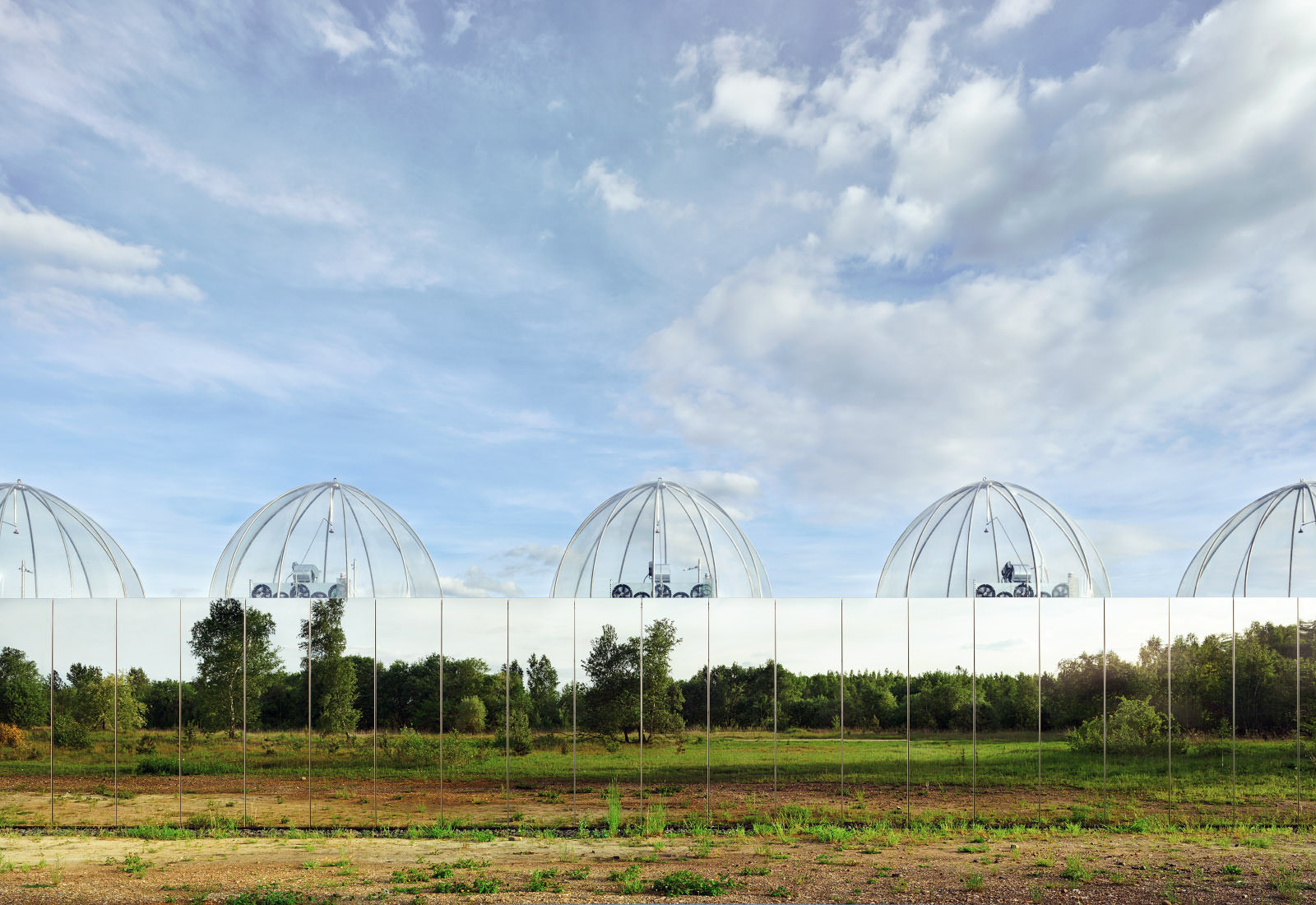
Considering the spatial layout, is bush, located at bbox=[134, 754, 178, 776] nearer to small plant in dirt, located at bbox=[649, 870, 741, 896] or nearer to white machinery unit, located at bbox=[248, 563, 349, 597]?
white machinery unit, located at bbox=[248, 563, 349, 597]

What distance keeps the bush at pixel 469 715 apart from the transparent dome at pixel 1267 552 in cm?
1641

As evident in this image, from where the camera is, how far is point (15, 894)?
12219 millimetres

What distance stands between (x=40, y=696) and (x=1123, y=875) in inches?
812

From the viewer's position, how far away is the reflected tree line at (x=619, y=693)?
17.2 metres

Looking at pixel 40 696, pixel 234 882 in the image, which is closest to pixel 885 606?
pixel 234 882

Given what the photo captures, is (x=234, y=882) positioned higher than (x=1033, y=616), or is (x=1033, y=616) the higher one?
(x=1033, y=616)

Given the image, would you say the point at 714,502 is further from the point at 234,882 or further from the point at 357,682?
the point at 234,882

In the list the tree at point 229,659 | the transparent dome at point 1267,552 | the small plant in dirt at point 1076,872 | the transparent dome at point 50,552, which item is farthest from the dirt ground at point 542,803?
the transparent dome at point 50,552

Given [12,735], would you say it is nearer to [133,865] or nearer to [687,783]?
[133,865]

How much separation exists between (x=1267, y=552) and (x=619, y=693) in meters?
14.9

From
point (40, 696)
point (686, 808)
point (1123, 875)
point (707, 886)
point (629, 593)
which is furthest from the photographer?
point (629, 593)

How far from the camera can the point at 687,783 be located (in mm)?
17125

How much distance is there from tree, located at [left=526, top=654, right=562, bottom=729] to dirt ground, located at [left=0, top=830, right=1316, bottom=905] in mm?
2199

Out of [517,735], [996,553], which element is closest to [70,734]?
[517,735]
